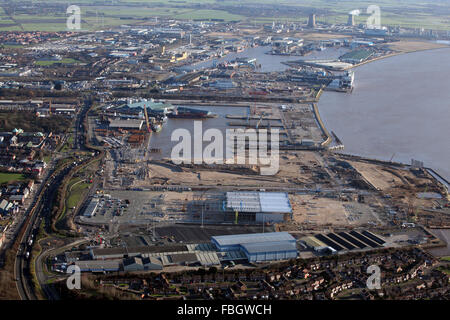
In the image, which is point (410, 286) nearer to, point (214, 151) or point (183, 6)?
point (214, 151)

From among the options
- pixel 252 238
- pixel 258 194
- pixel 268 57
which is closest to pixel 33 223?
pixel 252 238

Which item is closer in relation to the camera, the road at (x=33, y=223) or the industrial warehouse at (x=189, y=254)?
the road at (x=33, y=223)

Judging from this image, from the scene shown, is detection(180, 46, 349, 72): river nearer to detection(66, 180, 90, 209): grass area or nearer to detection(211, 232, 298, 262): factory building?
detection(66, 180, 90, 209): grass area

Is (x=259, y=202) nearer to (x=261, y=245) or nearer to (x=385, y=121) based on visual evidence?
(x=261, y=245)

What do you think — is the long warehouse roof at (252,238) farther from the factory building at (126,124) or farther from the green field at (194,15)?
the green field at (194,15)

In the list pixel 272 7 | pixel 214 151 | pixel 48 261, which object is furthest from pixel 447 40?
pixel 48 261

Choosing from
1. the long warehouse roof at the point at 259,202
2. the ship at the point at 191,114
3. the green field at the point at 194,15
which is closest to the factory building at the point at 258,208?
the long warehouse roof at the point at 259,202

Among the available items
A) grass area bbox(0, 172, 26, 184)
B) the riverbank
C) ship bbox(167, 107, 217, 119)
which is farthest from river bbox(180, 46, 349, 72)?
grass area bbox(0, 172, 26, 184)
